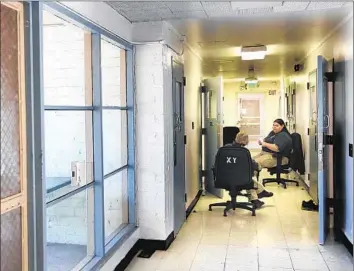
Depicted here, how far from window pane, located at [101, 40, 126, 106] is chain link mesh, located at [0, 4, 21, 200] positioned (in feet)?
5.93

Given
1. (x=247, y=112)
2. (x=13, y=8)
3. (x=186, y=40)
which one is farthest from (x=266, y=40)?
(x=247, y=112)

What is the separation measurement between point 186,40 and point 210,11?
1563 mm

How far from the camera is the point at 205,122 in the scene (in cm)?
664

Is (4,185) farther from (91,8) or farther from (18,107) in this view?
(91,8)

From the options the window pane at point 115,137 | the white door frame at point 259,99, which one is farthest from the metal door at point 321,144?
the white door frame at point 259,99

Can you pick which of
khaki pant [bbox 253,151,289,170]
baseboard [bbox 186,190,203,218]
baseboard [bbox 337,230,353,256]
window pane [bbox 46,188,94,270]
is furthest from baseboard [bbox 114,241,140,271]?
khaki pant [bbox 253,151,289,170]

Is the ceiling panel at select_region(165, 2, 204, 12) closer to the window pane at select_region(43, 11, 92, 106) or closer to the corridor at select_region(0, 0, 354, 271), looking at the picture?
the corridor at select_region(0, 0, 354, 271)

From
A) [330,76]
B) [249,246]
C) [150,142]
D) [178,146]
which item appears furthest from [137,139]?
[330,76]

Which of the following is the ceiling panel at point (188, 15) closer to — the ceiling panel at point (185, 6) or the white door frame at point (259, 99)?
the ceiling panel at point (185, 6)

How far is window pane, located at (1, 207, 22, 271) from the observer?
→ 183cm

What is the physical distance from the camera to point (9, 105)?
72.9 inches

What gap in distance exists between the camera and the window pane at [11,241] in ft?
5.99

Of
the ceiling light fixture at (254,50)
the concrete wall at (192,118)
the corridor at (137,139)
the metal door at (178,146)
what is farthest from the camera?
the ceiling light fixture at (254,50)

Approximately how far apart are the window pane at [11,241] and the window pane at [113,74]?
1.93 metres
